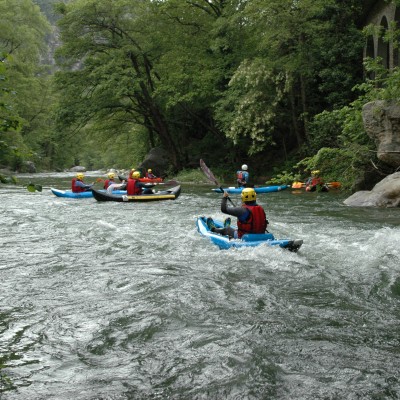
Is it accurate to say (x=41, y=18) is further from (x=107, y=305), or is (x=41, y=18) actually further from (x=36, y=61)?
(x=107, y=305)

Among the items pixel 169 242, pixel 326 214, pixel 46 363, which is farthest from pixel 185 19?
pixel 46 363

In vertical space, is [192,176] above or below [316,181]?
above

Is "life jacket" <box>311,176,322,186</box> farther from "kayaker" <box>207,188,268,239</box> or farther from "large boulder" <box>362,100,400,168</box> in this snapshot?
"kayaker" <box>207,188,268,239</box>

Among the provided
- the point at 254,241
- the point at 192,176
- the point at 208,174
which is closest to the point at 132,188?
the point at 208,174

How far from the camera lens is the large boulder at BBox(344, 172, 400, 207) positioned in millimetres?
11883

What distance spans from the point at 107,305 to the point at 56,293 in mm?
747

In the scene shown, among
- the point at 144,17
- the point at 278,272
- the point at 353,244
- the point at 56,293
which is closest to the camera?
the point at 56,293

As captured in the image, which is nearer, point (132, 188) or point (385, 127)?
point (385, 127)

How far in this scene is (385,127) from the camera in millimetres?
12422

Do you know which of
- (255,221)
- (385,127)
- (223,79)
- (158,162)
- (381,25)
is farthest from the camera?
(158,162)

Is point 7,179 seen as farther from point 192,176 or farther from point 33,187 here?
point 192,176

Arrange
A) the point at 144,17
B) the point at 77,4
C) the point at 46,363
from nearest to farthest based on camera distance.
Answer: the point at 46,363
the point at 77,4
the point at 144,17

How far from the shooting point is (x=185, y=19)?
24047 millimetres

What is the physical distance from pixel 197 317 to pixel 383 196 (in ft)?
29.0
